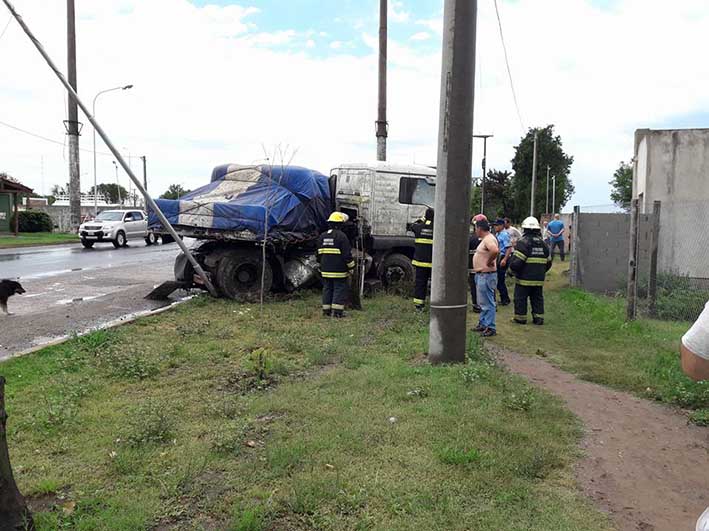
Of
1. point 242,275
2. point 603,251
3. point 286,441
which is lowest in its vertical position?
point 286,441

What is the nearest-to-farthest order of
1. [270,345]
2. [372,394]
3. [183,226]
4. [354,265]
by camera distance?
[372,394] → [270,345] → [354,265] → [183,226]

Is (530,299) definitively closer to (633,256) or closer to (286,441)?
(633,256)

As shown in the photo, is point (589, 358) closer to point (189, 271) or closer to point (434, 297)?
point (434, 297)

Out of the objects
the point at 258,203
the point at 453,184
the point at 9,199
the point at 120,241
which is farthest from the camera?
the point at 9,199

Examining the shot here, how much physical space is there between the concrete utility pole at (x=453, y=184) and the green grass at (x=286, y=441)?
44cm

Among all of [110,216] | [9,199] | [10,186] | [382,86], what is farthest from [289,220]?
[9,199]

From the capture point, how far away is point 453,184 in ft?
19.9

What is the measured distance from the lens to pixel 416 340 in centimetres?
747

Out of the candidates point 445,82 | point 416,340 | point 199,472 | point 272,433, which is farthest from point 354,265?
point 199,472

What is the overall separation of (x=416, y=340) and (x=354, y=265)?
9.07 ft

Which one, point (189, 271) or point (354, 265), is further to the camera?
point (189, 271)

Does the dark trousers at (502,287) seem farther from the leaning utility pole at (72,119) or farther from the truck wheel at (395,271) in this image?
the leaning utility pole at (72,119)

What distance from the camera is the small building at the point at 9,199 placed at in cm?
3159

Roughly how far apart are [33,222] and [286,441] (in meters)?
39.5
